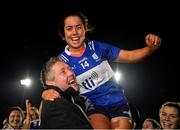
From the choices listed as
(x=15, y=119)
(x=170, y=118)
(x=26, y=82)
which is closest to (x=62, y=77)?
(x=170, y=118)

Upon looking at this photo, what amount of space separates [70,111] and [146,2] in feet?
25.3

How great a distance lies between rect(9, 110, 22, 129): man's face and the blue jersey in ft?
6.05

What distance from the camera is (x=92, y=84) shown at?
326cm

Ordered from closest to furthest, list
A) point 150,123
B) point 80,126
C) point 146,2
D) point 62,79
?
point 80,126 → point 62,79 → point 150,123 → point 146,2

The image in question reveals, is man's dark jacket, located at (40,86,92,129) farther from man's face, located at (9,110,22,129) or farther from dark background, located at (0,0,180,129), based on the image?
dark background, located at (0,0,180,129)

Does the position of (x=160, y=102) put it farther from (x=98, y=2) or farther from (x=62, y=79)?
(x=62, y=79)

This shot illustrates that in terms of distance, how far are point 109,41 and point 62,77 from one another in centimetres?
792

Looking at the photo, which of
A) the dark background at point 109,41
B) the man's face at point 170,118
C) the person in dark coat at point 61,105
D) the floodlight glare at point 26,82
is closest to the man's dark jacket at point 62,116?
the person in dark coat at point 61,105

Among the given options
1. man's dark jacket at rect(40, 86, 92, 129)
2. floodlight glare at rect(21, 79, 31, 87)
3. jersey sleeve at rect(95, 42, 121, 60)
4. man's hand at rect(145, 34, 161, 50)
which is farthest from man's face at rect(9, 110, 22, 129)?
floodlight glare at rect(21, 79, 31, 87)

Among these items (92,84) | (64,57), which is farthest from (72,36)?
(92,84)

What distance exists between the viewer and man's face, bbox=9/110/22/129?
484cm

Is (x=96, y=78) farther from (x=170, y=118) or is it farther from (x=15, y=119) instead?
(x=15, y=119)

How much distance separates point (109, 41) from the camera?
10.3m

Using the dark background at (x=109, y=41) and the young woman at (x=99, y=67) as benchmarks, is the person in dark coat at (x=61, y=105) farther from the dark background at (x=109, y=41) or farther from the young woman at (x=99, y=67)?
the dark background at (x=109, y=41)
